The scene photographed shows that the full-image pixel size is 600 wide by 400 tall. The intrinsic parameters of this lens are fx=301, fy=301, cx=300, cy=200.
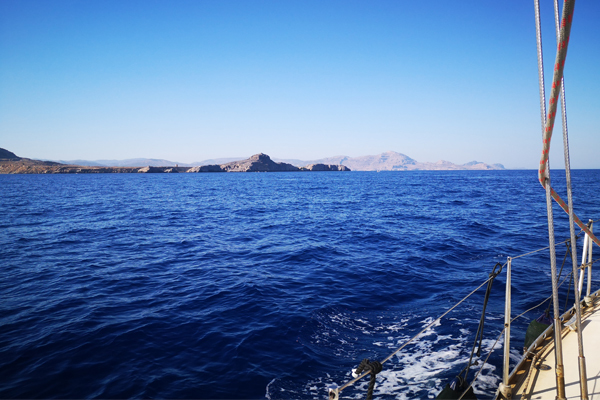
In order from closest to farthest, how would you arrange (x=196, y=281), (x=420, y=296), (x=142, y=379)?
(x=142, y=379) < (x=420, y=296) < (x=196, y=281)

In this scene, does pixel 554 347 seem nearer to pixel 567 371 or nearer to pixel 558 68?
pixel 567 371

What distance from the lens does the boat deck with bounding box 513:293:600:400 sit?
12.9 feet

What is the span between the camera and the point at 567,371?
13.8 ft

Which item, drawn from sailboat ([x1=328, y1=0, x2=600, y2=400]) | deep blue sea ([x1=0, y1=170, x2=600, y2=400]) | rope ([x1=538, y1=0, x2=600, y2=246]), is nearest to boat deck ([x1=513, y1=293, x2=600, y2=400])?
sailboat ([x1=328, y1=0, x2=600, y2=400])

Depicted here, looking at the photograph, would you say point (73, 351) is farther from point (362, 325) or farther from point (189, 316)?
point (362, 325)

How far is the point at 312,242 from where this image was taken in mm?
20000

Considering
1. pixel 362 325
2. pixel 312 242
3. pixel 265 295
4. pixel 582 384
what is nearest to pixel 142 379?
pixel 265 295

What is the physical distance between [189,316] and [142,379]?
2950 mm

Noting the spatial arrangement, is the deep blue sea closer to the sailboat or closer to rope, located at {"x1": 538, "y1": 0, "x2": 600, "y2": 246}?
the sailboat

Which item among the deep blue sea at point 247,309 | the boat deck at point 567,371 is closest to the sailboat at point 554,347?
the boat deck at point 567,371

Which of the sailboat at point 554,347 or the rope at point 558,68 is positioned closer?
the rope at point 558,68

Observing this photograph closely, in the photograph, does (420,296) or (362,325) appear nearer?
(362,325)

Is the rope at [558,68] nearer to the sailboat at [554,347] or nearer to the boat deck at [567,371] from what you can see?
the sailboat at [554,347]

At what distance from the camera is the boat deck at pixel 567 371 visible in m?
3.93
